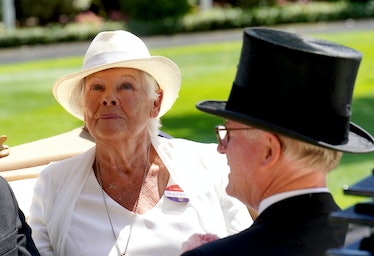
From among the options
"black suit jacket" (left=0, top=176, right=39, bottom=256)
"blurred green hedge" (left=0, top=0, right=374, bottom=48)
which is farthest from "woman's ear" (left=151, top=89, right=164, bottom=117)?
"blurred green hedge" (left=0, top=0, right=374, bottom=48)

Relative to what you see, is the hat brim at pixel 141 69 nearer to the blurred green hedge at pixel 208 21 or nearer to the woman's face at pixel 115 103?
the woman's face at pixel 115 103

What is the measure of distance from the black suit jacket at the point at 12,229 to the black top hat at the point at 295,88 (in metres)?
1.20

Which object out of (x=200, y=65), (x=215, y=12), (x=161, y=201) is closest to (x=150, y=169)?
(x=161, y=201)

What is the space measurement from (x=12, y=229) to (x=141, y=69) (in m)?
0.91

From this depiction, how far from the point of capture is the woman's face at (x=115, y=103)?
13.1ft

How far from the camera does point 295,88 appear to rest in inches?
99.0

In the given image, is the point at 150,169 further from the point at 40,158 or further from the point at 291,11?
the point at 291,11

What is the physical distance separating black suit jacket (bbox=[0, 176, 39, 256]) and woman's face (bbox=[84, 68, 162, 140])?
0.55 m

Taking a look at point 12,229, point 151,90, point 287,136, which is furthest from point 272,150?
point 151,90

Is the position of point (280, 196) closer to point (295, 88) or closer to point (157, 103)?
point (295, 88)

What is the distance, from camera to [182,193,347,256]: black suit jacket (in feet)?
8.09

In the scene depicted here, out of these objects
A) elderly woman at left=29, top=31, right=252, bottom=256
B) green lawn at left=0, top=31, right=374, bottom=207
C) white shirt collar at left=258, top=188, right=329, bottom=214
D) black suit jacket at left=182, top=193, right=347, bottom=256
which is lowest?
green lawn at left=0, top=31, right=374, bottom=207

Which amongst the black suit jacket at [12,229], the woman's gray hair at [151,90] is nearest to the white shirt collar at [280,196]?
the black suit jacket at [12,229]

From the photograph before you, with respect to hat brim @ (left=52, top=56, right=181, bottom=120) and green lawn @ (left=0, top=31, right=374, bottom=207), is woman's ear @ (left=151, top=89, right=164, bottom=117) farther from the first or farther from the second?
green lawn @ (left=0, top=31, right=374, bottom=207)
